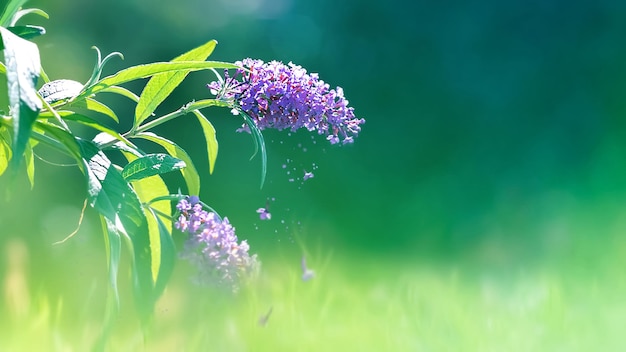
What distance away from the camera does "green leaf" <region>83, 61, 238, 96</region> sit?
0.95 metres

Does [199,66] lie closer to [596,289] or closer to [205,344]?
[205,344]

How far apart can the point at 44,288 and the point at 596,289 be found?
1.48 metres

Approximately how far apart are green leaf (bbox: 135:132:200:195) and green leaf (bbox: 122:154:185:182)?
4.5 inches

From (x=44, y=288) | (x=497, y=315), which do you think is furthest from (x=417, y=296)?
(x=44, y=288)

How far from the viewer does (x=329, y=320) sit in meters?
1.80

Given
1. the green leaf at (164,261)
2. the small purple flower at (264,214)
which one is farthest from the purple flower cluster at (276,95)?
the green leaf at (164,261)

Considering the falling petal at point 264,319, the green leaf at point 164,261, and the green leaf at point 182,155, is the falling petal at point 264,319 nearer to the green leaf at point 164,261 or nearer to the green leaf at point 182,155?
the green leaf at point 182,155

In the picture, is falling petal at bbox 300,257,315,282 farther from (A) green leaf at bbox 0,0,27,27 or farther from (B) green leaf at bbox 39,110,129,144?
(A) green leaf at bbox 0,0,27,27

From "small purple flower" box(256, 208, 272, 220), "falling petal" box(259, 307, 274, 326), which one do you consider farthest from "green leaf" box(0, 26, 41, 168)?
"falling petal" box(259, 307, 274, 326)

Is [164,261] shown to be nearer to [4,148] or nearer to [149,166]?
[149,166]

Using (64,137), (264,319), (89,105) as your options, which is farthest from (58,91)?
(264,319)

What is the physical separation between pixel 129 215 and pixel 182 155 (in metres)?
0.24

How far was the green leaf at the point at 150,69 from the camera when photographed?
3.11 feet

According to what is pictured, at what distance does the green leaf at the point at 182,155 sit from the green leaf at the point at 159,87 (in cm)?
3
